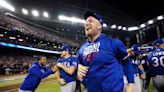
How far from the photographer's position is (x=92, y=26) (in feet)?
9.45

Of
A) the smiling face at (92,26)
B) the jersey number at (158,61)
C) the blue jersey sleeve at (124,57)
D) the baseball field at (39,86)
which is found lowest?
the baseball field at (39,86)

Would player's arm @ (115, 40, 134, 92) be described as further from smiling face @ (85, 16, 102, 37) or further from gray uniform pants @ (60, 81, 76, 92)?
gray uniform pants @ (60, 81, 76, 92)

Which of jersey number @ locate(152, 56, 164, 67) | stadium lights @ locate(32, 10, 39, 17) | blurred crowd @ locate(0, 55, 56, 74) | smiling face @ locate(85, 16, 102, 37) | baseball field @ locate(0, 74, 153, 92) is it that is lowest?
baseball field @ locate(0, 74, 153, 92)

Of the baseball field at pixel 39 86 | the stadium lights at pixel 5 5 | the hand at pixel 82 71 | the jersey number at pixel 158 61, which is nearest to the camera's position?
the hand at pixel 82 71

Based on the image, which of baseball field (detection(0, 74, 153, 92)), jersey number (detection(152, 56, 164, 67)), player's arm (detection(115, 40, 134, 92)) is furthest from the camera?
baseball field (detection(0, 74, 153, 92))

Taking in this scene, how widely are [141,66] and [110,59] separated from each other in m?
5.46

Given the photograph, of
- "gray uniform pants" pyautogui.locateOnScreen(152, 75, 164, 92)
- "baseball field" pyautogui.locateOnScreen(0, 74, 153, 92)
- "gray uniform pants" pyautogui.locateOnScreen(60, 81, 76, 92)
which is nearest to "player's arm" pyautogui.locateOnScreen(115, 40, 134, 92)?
"gray uniform pants" pyautogui.locateOnScreen(152, 75, 164, 92)

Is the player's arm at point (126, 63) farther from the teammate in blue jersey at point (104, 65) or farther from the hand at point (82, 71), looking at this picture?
the hand at point (82, 71)

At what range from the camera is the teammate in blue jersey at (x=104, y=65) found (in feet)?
8.80

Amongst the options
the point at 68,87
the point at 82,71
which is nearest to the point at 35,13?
the point at 68,87

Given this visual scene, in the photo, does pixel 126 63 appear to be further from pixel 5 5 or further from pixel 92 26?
pixel 5 5

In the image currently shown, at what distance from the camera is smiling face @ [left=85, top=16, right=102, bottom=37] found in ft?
9.44

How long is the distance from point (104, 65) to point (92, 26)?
0.50m

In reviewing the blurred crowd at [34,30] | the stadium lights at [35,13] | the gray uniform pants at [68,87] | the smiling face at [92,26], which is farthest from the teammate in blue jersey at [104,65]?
the stadium lights at [35,13]
